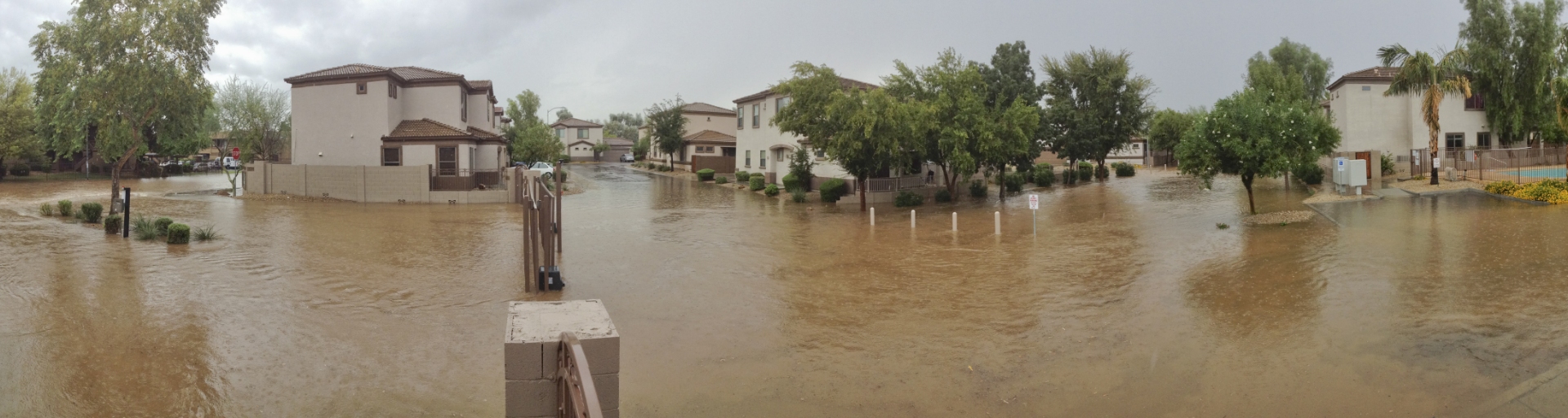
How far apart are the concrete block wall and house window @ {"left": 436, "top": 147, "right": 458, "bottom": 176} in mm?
34609

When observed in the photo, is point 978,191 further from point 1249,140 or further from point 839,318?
point 839,318

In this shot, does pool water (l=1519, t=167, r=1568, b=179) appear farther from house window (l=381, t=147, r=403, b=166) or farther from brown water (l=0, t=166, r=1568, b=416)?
house window (l=381, t=147, r=403, b=166)

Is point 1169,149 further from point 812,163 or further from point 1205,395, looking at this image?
point 1205,395

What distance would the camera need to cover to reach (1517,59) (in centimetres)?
3878

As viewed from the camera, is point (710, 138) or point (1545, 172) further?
point (710, 138)

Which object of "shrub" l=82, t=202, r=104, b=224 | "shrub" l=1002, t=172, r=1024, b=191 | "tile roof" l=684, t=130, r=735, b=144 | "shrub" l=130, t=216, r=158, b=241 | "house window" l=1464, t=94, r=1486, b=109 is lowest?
"shrub" l=130, t=216, r=158, b=241

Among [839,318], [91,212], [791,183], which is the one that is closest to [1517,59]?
[791,183]

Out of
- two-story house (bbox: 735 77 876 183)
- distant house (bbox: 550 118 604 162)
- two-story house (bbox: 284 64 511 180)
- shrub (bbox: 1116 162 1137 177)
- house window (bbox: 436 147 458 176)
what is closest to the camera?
two-story house (bbox: 284 64 511 180)

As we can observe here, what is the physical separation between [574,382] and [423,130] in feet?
Answer: 121

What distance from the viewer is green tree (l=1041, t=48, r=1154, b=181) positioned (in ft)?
157

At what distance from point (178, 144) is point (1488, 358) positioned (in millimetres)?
67968

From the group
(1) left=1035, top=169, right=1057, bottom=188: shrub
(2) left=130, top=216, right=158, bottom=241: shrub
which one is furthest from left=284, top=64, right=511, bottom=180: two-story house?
(1) left=1035, top=169, right=1057, bottom=188: shrub

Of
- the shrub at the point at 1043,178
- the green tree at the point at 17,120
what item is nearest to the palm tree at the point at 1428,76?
the shrub at the point at 1043,178

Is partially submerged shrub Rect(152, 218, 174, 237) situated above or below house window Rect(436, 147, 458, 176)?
below
